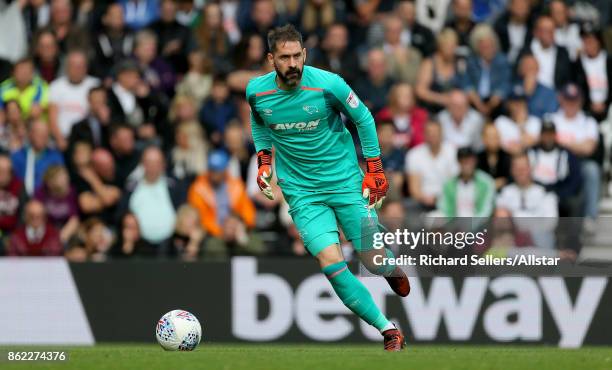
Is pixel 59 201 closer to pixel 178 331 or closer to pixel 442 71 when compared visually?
pixel 442 71

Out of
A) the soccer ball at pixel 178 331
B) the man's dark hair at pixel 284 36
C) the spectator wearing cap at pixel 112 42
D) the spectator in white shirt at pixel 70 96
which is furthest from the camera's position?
the spectator wearing cap at pixel 112 42

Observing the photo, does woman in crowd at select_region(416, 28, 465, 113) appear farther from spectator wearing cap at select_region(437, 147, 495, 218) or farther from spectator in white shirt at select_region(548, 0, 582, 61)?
spectator wearing cap at select_region(437, 147, 495, 218)

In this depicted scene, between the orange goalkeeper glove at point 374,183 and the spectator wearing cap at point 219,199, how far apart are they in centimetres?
609

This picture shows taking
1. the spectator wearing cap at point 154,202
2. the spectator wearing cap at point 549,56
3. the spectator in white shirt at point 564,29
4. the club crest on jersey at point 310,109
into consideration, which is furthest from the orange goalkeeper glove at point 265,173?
the spectator in white shirt at point 564,29

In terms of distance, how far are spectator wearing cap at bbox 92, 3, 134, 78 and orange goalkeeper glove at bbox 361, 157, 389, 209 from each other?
8.86m

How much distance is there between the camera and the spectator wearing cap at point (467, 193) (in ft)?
58.9

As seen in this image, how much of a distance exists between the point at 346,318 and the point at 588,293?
285 cm

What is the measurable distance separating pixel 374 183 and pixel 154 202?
6597 millimetres

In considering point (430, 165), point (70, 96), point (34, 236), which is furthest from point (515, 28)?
point (34, 236)

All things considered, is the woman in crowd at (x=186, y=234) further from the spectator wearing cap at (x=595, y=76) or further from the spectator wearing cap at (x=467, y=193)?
the spectator wearing cap at (x=595, y=76)

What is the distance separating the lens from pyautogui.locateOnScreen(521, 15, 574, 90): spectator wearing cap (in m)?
20.0

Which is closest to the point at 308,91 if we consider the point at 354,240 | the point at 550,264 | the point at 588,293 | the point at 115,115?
the point at 354,240

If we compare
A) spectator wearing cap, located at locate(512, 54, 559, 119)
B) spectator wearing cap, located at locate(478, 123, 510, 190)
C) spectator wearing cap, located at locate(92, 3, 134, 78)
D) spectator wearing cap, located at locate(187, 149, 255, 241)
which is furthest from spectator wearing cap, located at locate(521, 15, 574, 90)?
spectator wearing cap, located at locate(92, 3, 134, 78)

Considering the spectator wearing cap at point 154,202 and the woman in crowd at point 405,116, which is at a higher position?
the woman in crowd at point 405,116
